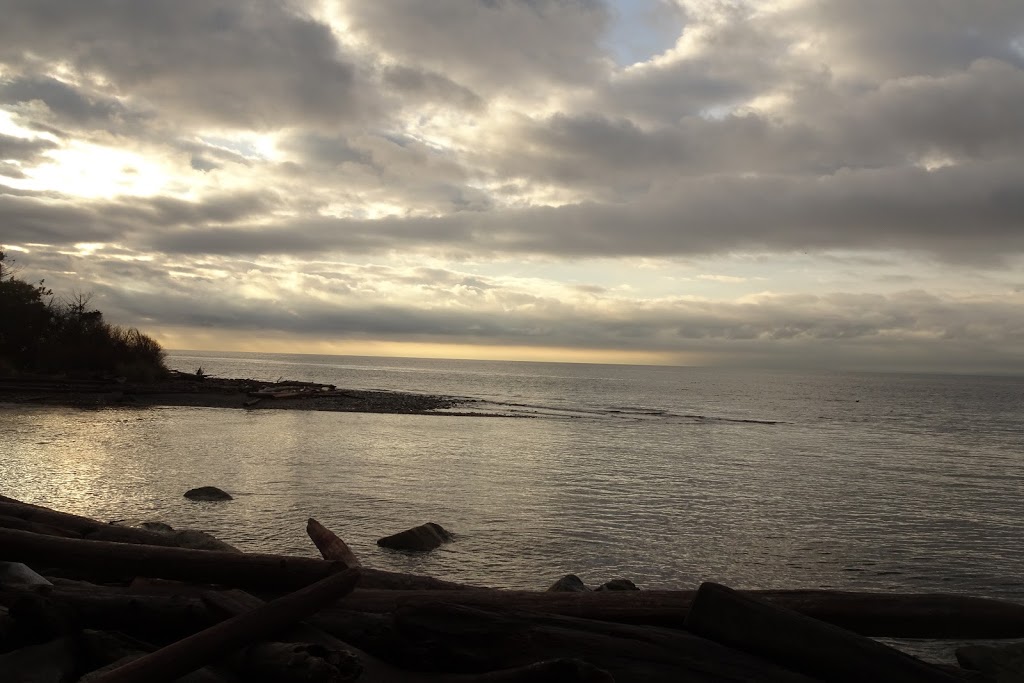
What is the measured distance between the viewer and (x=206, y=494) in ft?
55.0

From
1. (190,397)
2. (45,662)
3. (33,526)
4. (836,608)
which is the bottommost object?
(190,397)

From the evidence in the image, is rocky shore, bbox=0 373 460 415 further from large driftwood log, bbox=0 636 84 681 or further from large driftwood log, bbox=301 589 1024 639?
large driftwood log, bbox=301 589 1024 639

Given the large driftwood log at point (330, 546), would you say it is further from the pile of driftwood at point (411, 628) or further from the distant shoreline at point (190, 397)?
the distant shoreline at point (190, 397)

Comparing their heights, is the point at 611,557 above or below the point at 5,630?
below

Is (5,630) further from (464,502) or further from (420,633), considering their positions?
(464,502)

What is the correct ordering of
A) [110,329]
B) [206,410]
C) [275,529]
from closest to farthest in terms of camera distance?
[275,529] → [206,410] → [110,329]

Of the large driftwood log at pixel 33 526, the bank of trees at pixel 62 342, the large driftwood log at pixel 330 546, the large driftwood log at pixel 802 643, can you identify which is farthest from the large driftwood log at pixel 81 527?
the bank of trees at pixel 62 342

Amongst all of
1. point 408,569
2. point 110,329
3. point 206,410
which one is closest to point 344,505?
point 408,569

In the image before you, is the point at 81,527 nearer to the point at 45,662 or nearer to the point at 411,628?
the point at 45,662

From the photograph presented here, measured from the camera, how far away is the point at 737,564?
13.3 m

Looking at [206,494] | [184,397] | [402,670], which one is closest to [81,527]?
[402,670]

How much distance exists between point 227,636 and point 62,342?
68.9 meters

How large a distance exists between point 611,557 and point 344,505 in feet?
22.4

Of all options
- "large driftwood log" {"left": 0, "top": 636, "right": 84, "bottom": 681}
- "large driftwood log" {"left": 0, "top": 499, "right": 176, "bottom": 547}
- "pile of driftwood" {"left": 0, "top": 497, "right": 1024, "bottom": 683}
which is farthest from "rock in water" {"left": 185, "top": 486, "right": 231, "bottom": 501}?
"large driftwood log" {"left": 0, "top": 636, "right": 84, "bottom": 681}
